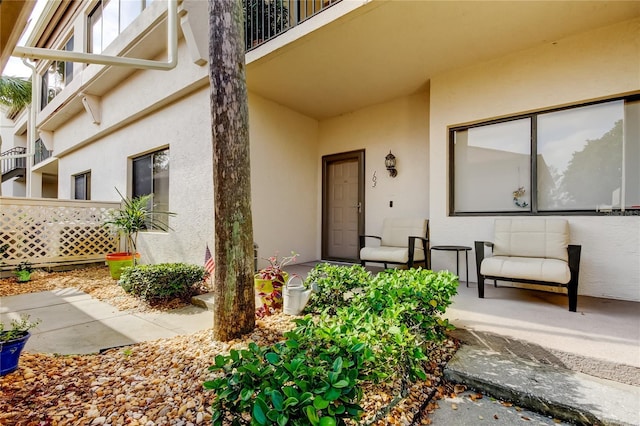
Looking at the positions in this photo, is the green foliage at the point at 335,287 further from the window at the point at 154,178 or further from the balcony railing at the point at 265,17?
the window at the point at 154,178

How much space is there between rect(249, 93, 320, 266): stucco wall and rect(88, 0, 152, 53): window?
3.13 metres

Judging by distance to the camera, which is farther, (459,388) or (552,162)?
(552,162)

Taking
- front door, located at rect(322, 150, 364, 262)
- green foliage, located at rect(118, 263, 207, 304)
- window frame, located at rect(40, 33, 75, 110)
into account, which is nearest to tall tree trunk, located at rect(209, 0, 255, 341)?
green foliage, located at rect(118, 263, 207, 304)

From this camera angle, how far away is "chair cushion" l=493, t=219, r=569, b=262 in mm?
3303

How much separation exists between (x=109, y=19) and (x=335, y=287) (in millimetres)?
7838

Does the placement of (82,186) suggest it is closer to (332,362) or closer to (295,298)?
(295,298)

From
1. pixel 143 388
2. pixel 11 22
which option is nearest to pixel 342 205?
pixel 143 388

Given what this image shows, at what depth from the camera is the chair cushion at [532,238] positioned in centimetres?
330

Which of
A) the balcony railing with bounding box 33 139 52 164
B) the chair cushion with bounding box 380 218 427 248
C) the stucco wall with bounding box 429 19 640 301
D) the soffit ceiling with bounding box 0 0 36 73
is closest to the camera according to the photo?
the soffit ceiling with bounding box 0 0 36 73

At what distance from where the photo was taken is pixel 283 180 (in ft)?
17.7

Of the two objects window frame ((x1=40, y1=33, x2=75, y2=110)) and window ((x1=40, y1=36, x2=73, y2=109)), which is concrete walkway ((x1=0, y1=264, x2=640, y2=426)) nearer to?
window frame ((x1=40, y1=33, x2=75, y2=110))

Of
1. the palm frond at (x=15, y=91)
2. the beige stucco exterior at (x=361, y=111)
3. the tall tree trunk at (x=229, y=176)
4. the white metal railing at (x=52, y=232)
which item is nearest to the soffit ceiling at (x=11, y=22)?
the tall tree trunk at (x=229, y=176)

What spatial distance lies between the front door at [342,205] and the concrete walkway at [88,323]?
287cm

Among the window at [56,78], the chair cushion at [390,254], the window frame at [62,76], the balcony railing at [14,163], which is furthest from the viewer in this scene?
the balcony railing at [14,163]
